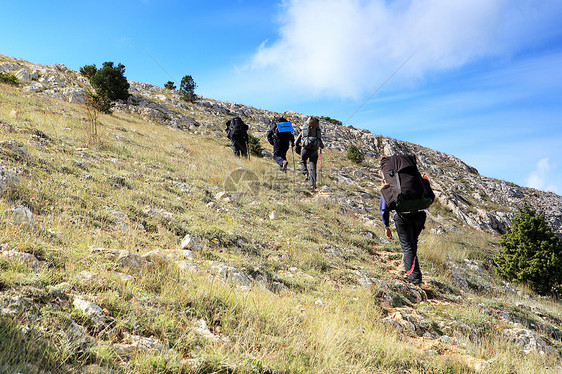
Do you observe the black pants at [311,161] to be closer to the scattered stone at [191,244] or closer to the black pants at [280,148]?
the black pants at [280,148]

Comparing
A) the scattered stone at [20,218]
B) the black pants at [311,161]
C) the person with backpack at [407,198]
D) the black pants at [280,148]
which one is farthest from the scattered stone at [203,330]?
the black pants at [280,148]

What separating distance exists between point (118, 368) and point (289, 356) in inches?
48.3

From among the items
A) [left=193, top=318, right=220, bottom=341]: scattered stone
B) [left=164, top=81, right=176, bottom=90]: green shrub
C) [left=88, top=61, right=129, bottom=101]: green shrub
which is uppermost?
[left=164, top=81, right=176, bottom=90]: green shrub

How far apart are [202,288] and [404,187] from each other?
13.1ft

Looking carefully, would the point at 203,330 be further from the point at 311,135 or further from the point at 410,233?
the point at 311,135

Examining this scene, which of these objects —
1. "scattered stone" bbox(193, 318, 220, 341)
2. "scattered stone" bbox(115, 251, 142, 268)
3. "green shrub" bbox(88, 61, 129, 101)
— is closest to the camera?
"scattered stone" bbox(193, 318, 220, 341)

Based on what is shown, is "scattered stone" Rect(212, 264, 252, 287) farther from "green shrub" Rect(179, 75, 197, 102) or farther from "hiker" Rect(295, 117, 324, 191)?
"green shrub" Rect(179, 75, 197, 102)

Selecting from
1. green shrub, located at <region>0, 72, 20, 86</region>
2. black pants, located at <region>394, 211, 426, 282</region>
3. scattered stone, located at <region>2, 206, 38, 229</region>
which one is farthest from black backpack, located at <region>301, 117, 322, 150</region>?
green shrub, located at <region>0, 72, 20, 86</region>

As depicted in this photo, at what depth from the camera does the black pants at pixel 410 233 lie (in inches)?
221

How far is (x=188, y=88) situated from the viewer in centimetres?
3762

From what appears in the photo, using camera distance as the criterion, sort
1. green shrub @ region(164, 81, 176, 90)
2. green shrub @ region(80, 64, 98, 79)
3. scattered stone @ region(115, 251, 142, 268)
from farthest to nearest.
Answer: green shrub @ region(164, 81, 176, 90) < green shrub @ region(80, 64, 98, 79) < scattered stone @ region(115, 251, 142, 268)

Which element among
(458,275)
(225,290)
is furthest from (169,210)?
(458,275)

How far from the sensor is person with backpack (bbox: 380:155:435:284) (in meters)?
5.22

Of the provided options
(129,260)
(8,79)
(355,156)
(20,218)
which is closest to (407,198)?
(129,260)
